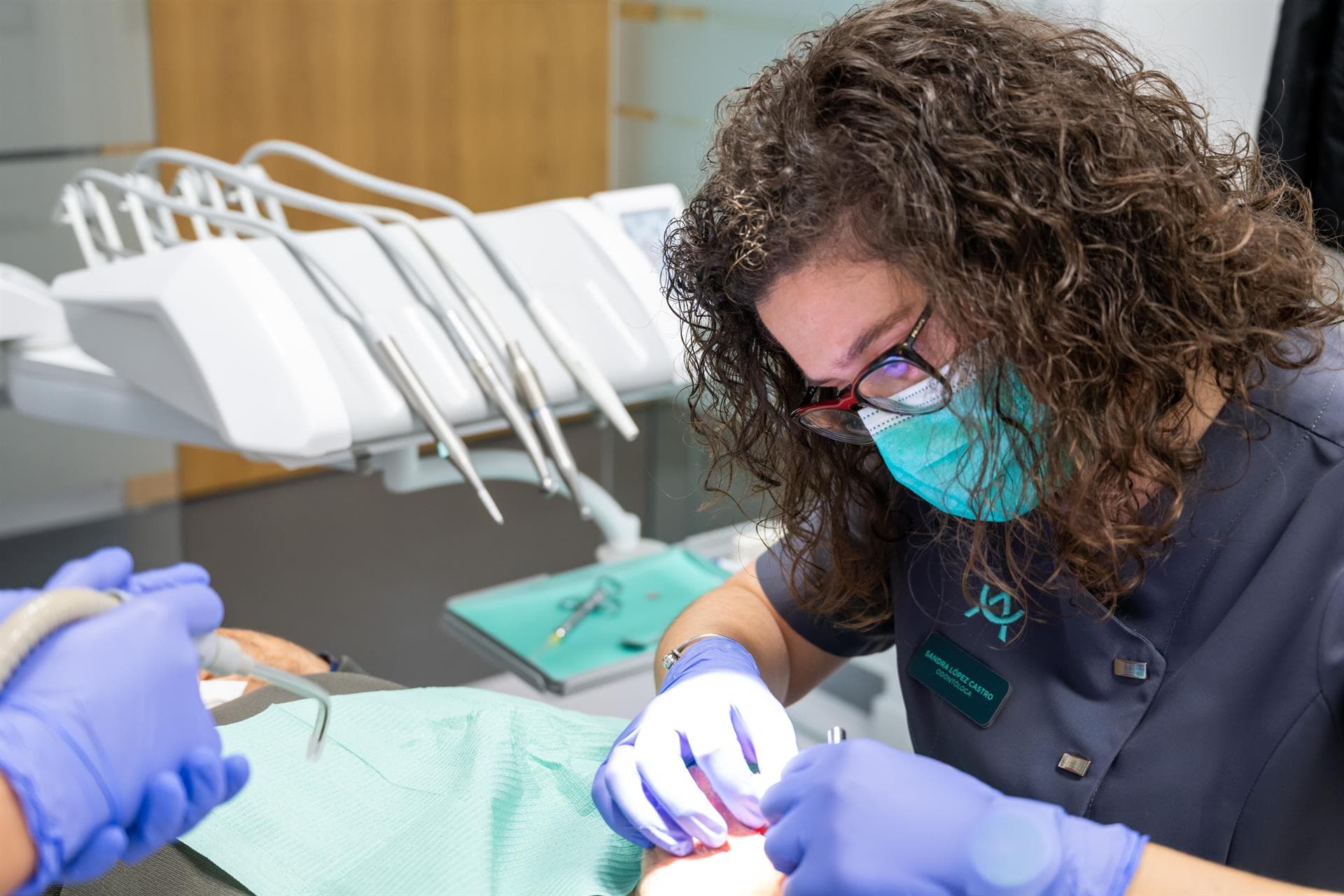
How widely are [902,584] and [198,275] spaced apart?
2.63 feet

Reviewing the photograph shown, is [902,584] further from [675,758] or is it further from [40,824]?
[40,824]

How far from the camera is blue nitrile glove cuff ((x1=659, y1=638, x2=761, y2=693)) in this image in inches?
42.9

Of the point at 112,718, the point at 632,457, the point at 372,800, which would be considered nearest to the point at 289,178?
the point at 632,457

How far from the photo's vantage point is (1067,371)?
829 mm

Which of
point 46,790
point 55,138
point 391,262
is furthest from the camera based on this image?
point 55,138

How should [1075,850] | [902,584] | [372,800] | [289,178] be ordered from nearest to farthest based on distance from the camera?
1. [1075,850]
2. [372,800]
3. [902,584]
4. [289,178]

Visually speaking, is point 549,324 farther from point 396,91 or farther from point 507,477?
point 396,91

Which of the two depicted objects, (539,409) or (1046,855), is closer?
(1046,855)

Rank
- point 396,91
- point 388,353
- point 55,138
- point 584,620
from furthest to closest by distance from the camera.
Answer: point 396,91 < point 55,138 < point 584,620 < point 388,353

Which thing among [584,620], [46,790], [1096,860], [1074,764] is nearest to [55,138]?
[584,620]

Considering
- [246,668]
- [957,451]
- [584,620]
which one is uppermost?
[957,451]

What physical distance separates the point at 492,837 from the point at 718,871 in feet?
0.61

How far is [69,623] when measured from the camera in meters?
0.72

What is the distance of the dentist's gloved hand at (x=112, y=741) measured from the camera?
663mm
